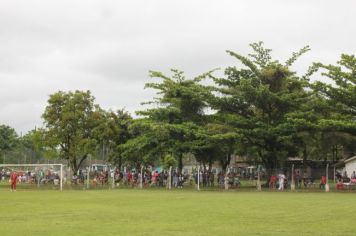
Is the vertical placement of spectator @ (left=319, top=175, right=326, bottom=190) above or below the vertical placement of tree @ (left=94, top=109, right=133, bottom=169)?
below

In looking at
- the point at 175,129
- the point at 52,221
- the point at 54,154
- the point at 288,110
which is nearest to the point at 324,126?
the point at 288,110

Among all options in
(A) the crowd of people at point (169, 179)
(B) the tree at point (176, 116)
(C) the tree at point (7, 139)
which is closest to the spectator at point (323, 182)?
(A) the crowd of people at point (169, 179)

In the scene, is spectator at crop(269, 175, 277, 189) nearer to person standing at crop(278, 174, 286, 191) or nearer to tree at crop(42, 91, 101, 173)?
person standing at crop(278, 174, 286, 191)

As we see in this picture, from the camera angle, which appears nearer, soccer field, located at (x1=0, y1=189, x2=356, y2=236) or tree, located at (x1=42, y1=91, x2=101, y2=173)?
soccer field, located at (x1=0, y1=189, x2=356, y2=236)

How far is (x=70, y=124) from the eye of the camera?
50.9 m

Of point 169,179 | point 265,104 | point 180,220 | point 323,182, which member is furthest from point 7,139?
point 180,220

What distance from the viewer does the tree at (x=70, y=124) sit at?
50.7m

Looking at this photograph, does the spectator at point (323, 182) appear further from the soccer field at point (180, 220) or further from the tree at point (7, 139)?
the tree at point (7, 139)

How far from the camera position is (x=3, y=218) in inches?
735

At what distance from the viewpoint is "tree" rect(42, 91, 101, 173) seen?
50.7 meters

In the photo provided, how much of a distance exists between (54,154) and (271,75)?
2076 centimetres

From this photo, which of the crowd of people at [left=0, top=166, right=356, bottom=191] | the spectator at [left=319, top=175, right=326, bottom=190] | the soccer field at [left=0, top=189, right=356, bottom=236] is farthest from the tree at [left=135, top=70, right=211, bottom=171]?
the soccer field at [left=0, top=189, right=356, bottom=236]

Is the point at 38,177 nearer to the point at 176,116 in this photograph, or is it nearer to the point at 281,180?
the point at 176,116

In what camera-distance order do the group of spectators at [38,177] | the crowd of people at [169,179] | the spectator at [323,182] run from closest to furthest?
the spectator at [323,182]
the crowd of people at [169,179]
the group of spectators at [38,177]
